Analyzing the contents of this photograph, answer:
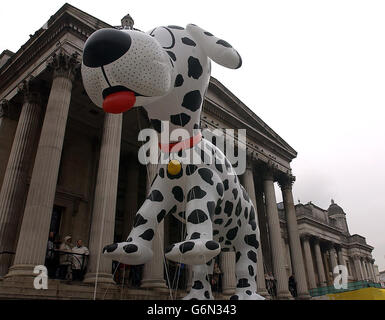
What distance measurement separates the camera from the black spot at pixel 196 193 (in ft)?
10.3

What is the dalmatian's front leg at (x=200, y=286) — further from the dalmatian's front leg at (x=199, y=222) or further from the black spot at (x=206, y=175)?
the black spot at (x=206, y=175)

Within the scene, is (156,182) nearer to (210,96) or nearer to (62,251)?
(62,251)

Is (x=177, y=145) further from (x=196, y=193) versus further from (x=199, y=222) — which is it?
(x=199, y=222)

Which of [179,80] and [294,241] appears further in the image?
[294,241]

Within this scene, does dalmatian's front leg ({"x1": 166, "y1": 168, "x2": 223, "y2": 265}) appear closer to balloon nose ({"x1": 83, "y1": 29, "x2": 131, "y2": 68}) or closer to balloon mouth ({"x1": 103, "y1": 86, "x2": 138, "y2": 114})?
balloon mouth ({"x1": 103, "y1": 86, "x2": 138, "y2": 114})

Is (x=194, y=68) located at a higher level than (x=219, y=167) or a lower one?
higher

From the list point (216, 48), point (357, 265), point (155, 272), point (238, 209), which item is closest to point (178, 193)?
point (238, 209)

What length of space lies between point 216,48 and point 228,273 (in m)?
13.4

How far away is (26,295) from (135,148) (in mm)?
10762

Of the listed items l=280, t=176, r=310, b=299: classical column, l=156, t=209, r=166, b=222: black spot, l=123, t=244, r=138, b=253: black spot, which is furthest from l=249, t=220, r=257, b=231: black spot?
l=280, t=176, r=310, b=299: classical column

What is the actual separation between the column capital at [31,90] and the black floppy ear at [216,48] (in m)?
11.0

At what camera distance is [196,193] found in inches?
124

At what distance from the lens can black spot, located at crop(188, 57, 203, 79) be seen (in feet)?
10.9

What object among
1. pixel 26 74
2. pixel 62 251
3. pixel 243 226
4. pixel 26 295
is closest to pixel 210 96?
pixel 26 74
